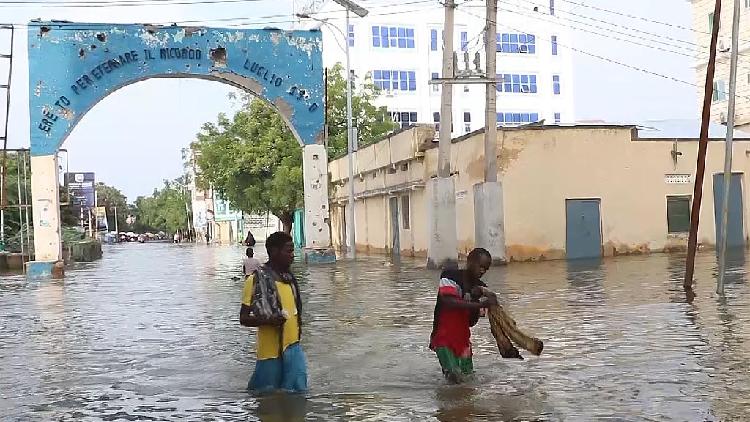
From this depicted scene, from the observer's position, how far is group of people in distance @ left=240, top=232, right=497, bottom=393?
7230mm

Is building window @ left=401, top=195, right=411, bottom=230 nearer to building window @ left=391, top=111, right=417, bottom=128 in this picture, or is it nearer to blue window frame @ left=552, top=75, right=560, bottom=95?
building window @ left=391, top=111, right=417, bottom=128

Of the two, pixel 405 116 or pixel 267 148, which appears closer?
pixel 267 148

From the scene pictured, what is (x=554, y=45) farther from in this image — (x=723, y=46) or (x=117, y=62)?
(x=117, y=62)

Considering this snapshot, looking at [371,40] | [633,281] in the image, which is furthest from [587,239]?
[371,40]

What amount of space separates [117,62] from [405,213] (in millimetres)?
13683

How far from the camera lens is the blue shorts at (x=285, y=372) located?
24.8ft

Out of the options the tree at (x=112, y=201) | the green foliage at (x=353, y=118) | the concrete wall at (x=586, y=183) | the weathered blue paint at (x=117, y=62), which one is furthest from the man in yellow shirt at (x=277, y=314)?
the tree at (x=112, y=201)

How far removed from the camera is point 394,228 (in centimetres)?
3969

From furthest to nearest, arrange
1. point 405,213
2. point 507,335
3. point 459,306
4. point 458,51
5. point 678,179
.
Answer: point 458,51 < point 405,213 < point 678,179 < point 507,335 < point 459,306

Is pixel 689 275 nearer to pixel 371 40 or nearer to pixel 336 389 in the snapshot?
pixel 336 389

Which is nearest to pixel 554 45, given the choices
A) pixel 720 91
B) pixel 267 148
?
pixel 720 91

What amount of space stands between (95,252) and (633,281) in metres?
39.0

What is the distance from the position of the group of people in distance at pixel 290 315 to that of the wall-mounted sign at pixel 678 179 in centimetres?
2400

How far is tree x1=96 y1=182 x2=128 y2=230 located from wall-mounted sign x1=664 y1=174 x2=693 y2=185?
5392 inches
